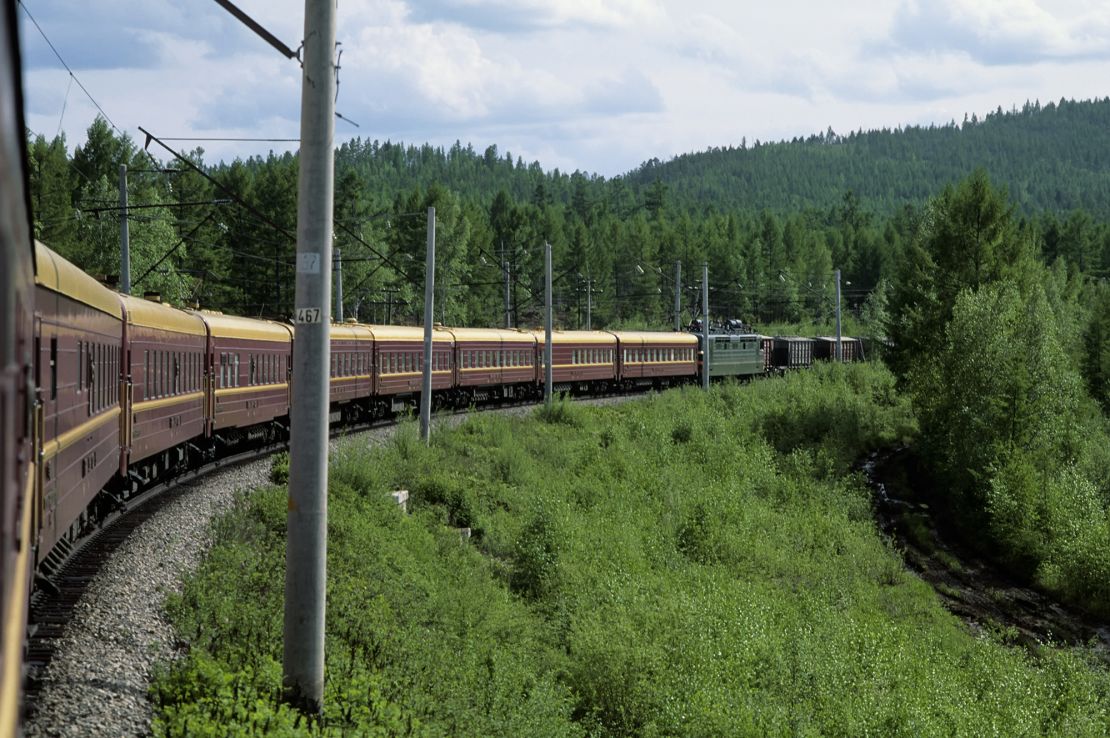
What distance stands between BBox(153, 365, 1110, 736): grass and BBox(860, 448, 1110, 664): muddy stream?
1.38 metres

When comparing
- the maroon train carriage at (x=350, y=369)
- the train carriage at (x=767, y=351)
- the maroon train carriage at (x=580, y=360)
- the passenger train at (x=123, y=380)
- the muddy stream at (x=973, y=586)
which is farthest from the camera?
the train carriage at (x=767, y=351)

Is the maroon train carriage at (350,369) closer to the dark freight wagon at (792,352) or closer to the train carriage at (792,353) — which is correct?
the train carriage at (792,353)

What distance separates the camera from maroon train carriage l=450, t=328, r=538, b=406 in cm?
4262

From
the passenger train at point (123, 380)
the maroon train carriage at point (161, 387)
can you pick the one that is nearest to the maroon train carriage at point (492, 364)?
the passenger train at point (123, 380)

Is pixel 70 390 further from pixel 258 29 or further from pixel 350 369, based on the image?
pixel 350 369

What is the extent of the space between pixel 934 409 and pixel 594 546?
25.1 meters

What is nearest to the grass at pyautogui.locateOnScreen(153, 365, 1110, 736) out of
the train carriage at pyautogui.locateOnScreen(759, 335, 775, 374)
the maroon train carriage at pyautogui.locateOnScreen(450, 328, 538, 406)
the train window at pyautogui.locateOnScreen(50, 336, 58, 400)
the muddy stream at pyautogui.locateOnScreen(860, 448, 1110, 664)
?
the muddy stream at pyautogui.locateOnScreen(860, 448, 1110, 664)

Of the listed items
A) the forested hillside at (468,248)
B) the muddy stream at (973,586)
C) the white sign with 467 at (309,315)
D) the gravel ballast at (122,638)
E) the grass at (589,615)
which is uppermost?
the forested hillside at (468,248)

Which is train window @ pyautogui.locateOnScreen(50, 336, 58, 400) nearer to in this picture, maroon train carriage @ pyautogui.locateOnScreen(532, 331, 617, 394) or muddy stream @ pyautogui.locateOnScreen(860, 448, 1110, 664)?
muddy stream @ pyautogui.locateOnScreen(860, 448, 1110, 664)

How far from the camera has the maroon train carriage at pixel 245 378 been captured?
76.2 ft

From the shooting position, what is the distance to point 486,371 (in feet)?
147

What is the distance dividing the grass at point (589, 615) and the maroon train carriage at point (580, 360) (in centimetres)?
1044

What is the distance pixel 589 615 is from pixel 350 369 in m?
15.2

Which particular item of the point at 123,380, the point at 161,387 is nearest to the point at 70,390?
the point at 123,380
